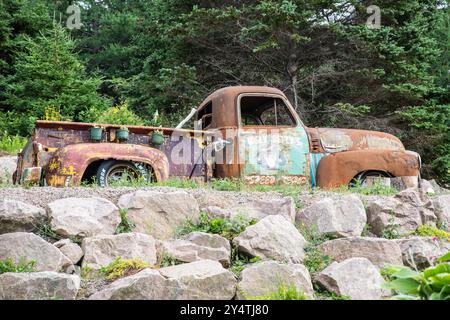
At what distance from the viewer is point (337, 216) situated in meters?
6.11

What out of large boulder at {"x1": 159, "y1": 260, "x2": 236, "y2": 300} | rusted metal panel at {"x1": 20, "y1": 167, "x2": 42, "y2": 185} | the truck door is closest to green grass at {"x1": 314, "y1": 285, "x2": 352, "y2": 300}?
large boulder at {"x1": 159, "y1": 260, "x2": 236, "y2": 300}

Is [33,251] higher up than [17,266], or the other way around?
[33,251]

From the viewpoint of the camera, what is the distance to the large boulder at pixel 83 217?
5.34 metres

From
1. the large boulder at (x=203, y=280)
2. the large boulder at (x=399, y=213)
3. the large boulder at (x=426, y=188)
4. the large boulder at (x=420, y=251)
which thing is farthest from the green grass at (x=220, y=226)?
the large boulder at (x=426, y=188)

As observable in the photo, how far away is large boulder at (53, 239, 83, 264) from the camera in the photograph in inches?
201

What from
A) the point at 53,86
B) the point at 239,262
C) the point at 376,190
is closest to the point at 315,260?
the point at 239,262

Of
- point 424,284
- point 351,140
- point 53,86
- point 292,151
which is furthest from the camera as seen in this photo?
point 53,86

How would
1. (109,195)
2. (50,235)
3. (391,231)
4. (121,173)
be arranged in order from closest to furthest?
(50,235)
(109,195)
(391,231)
(121,173)

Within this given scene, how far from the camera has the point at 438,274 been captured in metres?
3.19

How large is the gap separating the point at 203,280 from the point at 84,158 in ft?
9.48

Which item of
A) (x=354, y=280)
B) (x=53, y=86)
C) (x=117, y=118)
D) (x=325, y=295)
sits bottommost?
(x=325, y=295)

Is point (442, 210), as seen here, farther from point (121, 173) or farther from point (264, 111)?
point (121, 173)

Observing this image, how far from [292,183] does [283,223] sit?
246 centimetres

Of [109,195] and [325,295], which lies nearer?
[325,295]
